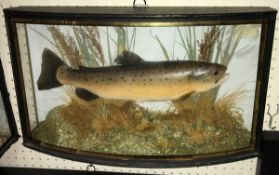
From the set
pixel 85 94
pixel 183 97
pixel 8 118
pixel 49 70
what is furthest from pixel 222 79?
pixel 8 118

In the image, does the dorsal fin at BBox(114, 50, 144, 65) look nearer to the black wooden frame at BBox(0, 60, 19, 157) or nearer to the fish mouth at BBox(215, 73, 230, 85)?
the fish mouth at BBox(215, 73, 230, 85)

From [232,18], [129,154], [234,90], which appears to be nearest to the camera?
[232,18]

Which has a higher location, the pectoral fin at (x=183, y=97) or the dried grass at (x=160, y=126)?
the pectoral fin at (x=183, y=97)

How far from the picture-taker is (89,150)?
1463 mm

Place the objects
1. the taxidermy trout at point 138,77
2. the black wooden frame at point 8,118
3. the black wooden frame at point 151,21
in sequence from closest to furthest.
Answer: the black wooden frame at point 151,21 → the taxidermy trout at point 138,77 → the black wooden frame at point 8,118

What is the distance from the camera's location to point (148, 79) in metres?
1.30

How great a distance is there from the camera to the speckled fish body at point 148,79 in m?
1.28

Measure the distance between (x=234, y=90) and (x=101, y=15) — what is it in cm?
57

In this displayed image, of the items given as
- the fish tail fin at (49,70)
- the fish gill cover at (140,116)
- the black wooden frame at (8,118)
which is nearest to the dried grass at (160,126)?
the fish gill cover at (140,116)

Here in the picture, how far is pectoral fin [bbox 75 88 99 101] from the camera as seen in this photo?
136 centimetres

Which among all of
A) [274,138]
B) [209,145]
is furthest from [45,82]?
[274,138]

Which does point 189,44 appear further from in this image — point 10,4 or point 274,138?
point 10,4

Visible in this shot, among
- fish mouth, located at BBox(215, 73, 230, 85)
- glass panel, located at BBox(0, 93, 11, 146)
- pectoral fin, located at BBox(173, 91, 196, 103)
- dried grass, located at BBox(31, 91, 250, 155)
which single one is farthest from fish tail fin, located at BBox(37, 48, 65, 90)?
fish mouth, located at BBox(215, 73, 230, 85)

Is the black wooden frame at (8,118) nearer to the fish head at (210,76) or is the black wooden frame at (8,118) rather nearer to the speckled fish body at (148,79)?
the speckled fish body at (148,79)
